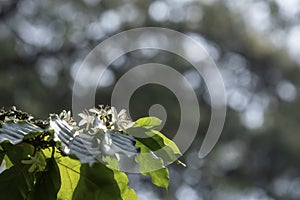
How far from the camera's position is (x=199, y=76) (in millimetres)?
4570

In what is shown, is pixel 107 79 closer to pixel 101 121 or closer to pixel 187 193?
pixel 187 193

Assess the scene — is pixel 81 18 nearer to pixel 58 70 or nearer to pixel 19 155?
pixel 58 70

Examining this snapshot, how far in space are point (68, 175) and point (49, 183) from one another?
0.05 m

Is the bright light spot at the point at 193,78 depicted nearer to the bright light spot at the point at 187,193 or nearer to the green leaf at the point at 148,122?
the bright light spot at the point at 187,193

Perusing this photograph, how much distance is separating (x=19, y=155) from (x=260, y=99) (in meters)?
4.63

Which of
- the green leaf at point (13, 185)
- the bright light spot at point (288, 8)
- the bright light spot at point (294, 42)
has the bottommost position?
the green leaf at point (13, 185)

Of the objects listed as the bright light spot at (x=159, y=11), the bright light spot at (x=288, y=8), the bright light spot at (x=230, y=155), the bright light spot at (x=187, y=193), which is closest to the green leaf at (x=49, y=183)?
the bright light spot at (x=187, y=193)

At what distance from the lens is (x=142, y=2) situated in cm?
498

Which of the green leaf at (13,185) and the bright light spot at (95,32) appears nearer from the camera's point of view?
the green leaf at (13,185)

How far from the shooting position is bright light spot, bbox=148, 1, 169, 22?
16.2 ft

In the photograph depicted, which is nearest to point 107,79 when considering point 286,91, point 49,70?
point 49,70

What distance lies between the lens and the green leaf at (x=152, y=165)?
1.65ft

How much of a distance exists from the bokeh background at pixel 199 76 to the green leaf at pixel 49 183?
12.2ft

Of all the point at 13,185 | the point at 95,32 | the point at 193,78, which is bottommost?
the point at 13,185
